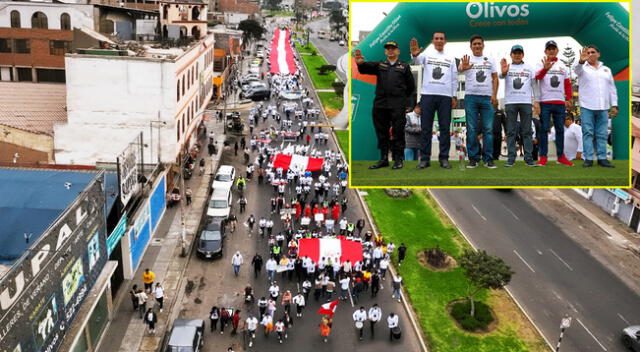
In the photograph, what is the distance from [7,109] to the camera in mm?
39031

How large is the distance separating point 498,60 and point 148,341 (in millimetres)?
16727

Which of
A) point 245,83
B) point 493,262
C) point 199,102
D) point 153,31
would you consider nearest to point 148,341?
point 493,262

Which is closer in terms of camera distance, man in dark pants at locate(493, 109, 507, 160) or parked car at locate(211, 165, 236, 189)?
man in dark pants at locate(493, 109, 507, 160)

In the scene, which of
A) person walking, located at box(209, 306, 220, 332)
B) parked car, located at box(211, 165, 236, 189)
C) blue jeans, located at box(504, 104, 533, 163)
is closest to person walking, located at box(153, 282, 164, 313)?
person walking, located at box(209, 306, 220, 332)

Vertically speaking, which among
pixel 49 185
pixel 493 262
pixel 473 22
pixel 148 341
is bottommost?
pixel 148 341

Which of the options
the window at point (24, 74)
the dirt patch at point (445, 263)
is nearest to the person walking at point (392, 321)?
the dirt patch at point (445, 263)

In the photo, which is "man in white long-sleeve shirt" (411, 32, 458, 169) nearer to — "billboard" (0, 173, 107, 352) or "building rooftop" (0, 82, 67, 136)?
"billboard" (0, 173, 107, 352)

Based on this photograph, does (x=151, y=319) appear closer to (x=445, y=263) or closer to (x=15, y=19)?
(x=445, y=263)

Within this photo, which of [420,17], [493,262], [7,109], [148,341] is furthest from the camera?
[7,109]

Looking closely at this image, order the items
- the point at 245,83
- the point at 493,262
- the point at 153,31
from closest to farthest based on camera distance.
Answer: the point at 493,262, the point at 153,31, the point at 245,83

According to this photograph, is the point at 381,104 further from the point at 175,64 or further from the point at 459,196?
the point at 459,196

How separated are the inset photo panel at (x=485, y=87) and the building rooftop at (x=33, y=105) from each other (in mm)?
28441

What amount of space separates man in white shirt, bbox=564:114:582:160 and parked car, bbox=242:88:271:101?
196ft

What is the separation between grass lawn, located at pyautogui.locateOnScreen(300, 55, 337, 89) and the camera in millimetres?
88125
